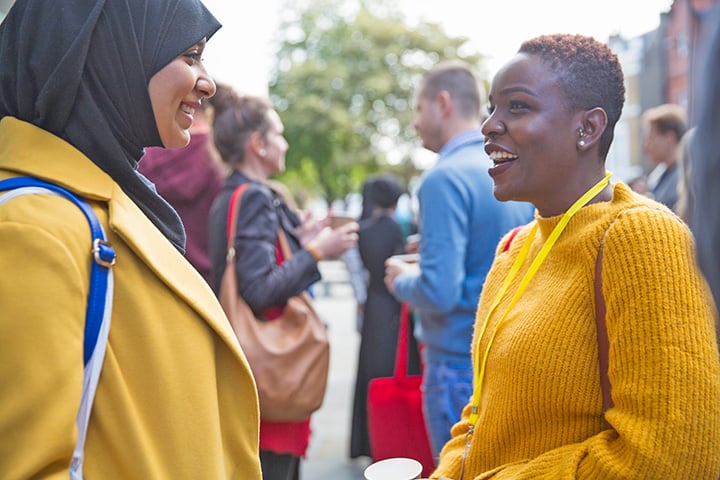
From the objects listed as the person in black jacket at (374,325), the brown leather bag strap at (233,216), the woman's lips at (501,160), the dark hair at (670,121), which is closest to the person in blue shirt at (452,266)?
the brown leather bag strap at (233,216)

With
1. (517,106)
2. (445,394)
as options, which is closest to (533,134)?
(517,106)

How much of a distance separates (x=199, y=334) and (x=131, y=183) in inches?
14.8

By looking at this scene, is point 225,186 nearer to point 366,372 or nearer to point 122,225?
point 122,225

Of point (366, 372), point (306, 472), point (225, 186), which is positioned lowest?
point (306, 472)

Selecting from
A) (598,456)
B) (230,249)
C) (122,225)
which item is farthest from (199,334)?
(230,249)

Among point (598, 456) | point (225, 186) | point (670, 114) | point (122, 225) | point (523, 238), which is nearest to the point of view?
point (122, 225)

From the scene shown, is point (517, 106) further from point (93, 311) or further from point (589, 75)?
point (93, 311)

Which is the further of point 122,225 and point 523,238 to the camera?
point 523,238

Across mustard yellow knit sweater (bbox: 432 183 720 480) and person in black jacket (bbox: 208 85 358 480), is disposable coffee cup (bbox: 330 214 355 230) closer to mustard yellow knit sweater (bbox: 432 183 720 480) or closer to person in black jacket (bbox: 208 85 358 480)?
person in black jacket (bbox: 208 85 358 480)

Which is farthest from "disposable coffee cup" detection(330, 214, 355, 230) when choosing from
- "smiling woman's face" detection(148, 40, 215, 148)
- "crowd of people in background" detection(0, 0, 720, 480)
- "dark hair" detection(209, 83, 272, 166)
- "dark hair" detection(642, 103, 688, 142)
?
"dark hair" detection(642, 103, 688, 142)

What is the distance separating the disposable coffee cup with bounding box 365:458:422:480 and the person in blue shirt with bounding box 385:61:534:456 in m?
1.29

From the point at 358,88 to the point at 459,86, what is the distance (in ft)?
91.1

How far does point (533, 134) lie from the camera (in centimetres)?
193

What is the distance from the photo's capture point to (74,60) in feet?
4.76
